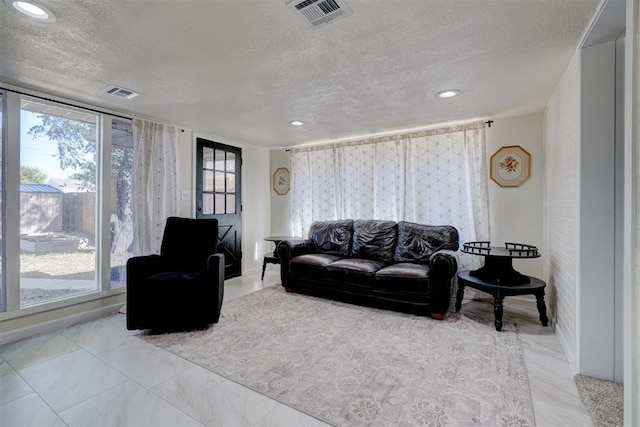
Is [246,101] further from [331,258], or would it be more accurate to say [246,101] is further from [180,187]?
[331,258]

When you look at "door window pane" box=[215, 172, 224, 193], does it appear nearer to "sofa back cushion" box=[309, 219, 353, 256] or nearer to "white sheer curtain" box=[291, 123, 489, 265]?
"white sheer curtain" box=[291, 123, 489, 265]

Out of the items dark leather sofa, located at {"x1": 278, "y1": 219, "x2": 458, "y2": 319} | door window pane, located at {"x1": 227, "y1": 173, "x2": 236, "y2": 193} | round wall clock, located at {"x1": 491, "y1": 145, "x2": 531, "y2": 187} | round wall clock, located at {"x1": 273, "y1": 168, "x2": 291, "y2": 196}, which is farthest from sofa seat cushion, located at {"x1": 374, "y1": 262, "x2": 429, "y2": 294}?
door window pane, located at {"x1": 227, "y1": 173, "x2": 236, "y2": 193}

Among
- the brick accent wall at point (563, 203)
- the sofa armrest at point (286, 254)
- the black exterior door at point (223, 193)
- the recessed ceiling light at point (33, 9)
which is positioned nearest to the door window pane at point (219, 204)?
the black exterior door at point (223, 193)

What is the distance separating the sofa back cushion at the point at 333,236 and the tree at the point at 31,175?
2991mm

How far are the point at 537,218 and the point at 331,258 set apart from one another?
2.38 m

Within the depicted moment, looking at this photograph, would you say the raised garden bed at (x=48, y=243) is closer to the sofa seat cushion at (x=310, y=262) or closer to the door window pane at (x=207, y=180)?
the door window pane at (x=207, y=180)

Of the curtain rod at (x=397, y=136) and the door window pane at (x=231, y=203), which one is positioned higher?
the curtain rod at (x=397, y=136)

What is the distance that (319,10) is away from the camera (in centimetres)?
149

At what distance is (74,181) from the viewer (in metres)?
2.91

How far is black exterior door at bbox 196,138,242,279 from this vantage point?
4090mm

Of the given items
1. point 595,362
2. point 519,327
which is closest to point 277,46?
point 595,362

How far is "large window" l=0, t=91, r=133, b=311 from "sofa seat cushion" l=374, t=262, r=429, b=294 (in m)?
2.83

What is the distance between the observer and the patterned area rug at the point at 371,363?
157 cm

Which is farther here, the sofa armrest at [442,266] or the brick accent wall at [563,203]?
the sofa armrest at [442,266]
